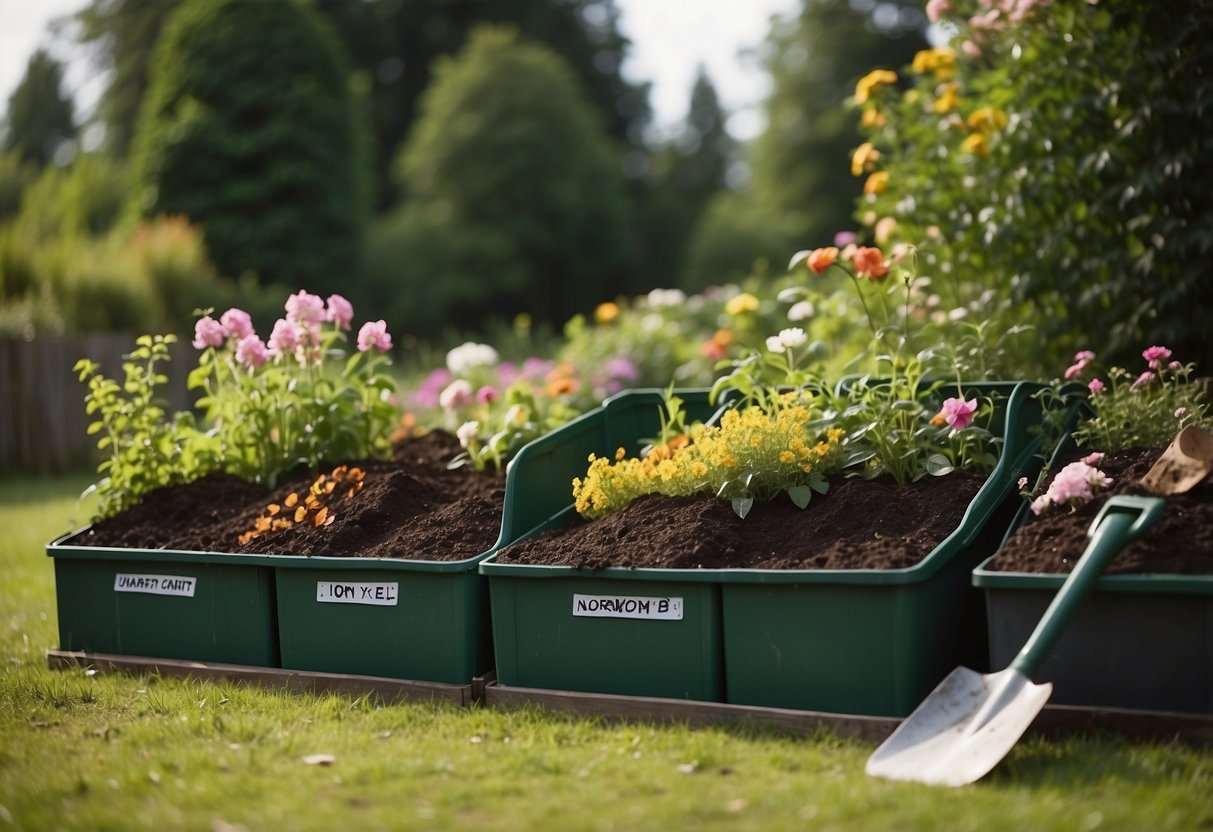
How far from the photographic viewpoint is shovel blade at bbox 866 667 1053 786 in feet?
8.07

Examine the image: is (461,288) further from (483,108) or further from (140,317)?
(140,317)

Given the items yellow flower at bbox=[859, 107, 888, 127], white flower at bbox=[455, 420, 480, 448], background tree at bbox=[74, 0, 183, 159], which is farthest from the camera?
background tree at bbox=[74, 0, 183, 159]

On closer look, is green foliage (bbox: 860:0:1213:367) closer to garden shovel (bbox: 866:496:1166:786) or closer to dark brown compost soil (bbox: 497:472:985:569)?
dark brown compost soil (bbox: 497:472:985:569)

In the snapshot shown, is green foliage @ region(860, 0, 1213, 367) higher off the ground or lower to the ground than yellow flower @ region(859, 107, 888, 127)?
lower

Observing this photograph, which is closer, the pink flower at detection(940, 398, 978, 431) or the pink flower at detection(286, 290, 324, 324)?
the pink flower at detection(940, 398, 978, 431)

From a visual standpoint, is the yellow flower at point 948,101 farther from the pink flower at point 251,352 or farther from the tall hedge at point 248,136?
the tall hedge at point 248,136

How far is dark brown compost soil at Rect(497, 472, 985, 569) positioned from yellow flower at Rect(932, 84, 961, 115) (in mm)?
2118

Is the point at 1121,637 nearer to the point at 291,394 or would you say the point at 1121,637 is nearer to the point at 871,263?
the point at 871,263

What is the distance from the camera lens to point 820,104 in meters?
29.3

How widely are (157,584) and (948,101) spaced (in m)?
3.61

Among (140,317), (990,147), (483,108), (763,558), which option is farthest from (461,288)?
(763,558)

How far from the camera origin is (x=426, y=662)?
339cm

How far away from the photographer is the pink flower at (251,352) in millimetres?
4191

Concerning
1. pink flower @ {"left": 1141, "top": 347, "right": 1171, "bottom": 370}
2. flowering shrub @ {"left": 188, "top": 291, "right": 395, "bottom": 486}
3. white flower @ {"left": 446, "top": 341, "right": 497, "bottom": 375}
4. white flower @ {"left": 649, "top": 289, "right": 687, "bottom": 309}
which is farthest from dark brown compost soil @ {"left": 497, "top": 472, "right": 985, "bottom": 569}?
white flower @ {"left": 649, "top": 289, "right": 687, "bottom": 309}
